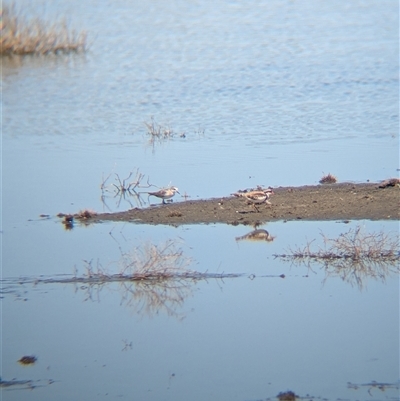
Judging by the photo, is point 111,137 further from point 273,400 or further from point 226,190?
point 273,400

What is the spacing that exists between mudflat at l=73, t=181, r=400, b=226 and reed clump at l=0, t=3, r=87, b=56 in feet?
57.2

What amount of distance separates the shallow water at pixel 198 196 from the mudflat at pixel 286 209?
0.30 metres

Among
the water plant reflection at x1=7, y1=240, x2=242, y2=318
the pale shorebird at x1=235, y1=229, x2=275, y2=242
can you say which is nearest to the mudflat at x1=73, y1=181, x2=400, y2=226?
the pale shorebird at x1=235, y1=229, x2=275, y2=242

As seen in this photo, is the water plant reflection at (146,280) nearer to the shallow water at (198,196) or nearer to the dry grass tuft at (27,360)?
the shallow water at (198,196)

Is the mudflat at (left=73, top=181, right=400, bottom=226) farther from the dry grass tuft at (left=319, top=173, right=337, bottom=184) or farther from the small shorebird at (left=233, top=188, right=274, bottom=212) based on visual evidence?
the dry grass tuft at (left=319, top=173, right=337, bottom=184)

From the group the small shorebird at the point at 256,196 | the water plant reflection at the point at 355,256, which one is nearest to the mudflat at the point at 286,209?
the small shorebird at the point at 256,196

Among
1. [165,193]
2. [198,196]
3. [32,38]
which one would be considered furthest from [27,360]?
[32,38]

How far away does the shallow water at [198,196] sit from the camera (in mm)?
7055

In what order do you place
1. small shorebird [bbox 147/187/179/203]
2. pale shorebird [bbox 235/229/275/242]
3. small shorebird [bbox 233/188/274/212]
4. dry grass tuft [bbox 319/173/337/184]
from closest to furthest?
1. pale shorebird [bbox 235/229/275/242]
2. small shorebird [bbox 233/188/274/212]
3. small shorebird [bbox 147/187/179/203]
4. dry grass tuft [bbox 319/173/337/184]

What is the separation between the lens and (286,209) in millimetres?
11164

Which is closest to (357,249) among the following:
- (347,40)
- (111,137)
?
(111,137)

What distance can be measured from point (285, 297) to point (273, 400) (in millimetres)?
2153

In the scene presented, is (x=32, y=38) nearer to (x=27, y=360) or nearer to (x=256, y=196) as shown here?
(x=256, y=196)

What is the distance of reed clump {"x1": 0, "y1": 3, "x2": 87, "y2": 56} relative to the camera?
1099 inches
